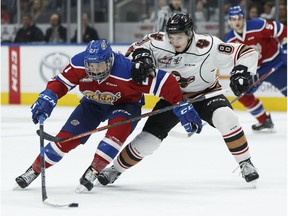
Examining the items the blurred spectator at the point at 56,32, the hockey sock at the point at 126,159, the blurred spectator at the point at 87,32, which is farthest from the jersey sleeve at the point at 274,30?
the blurred spectator at the point at 56,32

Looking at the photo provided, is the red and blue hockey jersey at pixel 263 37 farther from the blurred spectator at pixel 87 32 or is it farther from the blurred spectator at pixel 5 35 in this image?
the blurred spectator at pixel 5 35

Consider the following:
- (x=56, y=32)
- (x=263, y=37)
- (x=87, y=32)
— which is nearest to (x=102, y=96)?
(x=263, y=37)

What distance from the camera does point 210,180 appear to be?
4.96 meters

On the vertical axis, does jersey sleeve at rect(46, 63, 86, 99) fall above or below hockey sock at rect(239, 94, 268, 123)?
above

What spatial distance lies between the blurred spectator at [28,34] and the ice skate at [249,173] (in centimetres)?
649

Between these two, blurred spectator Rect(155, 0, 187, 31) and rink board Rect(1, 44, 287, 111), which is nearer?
blurred spectator Rect(155, 0, 187, 31)

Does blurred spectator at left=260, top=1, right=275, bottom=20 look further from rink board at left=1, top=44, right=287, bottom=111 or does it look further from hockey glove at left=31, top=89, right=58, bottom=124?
hockey glove at left=31, top=89, right=58, bottom=124

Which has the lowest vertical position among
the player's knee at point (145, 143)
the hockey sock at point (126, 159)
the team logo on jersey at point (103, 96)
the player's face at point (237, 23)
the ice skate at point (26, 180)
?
the ice skate at point (26, 180)

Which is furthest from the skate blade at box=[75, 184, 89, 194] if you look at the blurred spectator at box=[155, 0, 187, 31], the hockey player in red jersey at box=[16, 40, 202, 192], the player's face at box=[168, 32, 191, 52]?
the blurred spectator at box=[155, 0, 187, 31]

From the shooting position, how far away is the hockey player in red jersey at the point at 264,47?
754 centimetres

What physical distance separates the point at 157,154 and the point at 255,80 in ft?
5.94

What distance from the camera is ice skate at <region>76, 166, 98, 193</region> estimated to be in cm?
439

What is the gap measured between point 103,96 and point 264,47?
3.50 m

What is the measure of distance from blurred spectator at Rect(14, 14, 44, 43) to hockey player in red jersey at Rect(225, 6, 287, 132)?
149 inches
